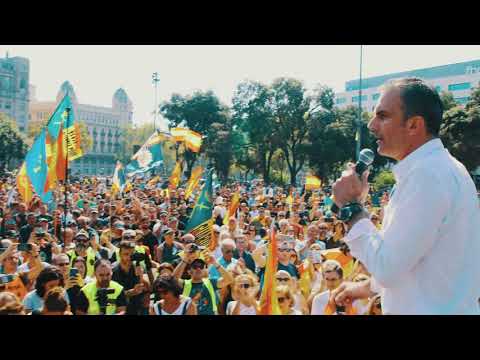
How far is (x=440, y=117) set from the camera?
183 centimetres

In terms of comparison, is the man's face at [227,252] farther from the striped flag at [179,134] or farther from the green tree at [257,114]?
the green tree at [257,114]

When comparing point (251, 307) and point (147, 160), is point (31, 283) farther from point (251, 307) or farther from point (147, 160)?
point (147, 160)

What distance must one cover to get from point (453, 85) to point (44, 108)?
304 feet

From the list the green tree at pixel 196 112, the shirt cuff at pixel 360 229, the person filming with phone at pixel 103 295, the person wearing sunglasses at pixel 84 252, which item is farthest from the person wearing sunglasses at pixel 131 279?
the green tree at pixel 196 112

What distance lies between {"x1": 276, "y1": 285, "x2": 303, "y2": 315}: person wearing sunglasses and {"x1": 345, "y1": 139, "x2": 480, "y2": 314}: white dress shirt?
3.92 metres

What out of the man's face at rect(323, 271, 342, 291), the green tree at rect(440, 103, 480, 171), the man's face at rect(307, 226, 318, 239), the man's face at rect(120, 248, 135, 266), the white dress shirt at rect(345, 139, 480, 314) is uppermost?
the green tree at rect(440, 103, 480, 171)

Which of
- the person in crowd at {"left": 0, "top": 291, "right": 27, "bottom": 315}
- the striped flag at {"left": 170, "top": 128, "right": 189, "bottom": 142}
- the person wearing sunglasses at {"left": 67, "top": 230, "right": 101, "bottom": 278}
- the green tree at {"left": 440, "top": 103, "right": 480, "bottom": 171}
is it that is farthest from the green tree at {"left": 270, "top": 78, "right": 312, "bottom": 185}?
the person in crowd at {"left": 0, "top": 291, "right": 27, "bottom": 315}

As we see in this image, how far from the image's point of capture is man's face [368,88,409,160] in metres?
1.79

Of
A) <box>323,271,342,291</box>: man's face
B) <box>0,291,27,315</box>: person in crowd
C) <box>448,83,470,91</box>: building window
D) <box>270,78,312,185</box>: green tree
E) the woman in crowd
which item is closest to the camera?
<box>0,291,27,315</box>: person in crowd

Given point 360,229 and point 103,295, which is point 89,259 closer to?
point 103,295

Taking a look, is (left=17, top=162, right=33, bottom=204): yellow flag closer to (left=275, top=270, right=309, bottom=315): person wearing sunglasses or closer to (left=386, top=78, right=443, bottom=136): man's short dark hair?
(left=275, top=270, right=309, bottom=315): person wearing sunglasses

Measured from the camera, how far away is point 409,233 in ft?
5.28

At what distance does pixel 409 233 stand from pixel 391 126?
1.18 feet

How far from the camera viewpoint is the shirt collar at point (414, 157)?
1.75m
